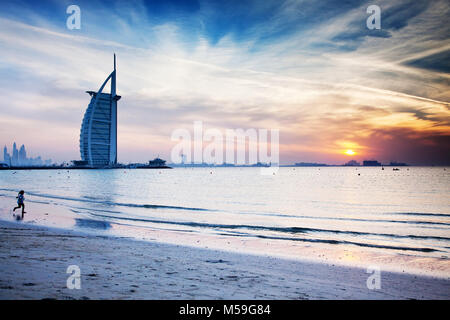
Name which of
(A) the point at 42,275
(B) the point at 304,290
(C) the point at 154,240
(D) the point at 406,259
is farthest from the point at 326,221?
(A) the point at 42,275

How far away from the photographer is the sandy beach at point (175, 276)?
6.84 metres

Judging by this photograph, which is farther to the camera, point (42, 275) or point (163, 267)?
point (163, 267)

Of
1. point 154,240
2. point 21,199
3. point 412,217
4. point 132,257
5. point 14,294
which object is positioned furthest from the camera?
point 412,217

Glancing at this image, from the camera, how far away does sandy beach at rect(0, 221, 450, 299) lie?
22.5ft

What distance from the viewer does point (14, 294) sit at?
6.08 meters

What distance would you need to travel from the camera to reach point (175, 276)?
8.37 meters

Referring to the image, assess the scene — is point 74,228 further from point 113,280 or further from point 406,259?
point 406,259

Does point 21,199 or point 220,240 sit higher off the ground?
point 21,199

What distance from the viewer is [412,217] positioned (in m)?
26.1

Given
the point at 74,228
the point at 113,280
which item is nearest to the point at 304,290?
the point at 113,280
